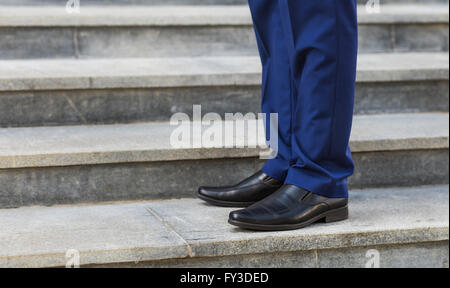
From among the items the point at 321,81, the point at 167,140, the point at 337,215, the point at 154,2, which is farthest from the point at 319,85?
the point at 154,2

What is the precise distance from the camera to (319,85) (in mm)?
1401

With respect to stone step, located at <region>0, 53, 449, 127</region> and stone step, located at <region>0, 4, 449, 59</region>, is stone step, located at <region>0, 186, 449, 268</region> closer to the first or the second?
stone step, located at <region>0, 53, 449, 127</region>

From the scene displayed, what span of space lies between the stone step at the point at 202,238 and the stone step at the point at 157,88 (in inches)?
14.6

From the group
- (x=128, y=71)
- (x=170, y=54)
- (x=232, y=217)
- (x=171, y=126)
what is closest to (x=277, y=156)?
(x=232, y=217)

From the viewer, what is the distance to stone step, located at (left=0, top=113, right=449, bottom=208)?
64.7 inches

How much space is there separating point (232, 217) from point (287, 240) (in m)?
0.12

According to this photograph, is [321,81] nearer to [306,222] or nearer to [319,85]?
[319,85]

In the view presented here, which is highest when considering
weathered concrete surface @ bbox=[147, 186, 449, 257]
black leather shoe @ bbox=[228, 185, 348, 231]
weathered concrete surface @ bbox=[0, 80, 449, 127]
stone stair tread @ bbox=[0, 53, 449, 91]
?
stone stair tread @ bbox=[0, 53, 449, 91]

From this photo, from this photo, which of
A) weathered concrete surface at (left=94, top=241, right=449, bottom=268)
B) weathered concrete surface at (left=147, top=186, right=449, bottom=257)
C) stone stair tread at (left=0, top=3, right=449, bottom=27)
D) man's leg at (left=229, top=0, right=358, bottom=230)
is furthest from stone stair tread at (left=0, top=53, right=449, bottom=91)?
weathered concrete surface at (left=94, top=241, right=449, bottom=268)

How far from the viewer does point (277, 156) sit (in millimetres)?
1620

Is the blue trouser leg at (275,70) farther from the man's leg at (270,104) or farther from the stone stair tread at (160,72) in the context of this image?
the stone stair tread at (160,72)

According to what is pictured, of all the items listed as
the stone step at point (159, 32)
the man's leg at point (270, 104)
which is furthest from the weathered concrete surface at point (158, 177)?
the stone step at point (159, 32)

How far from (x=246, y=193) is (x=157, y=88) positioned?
49 cm

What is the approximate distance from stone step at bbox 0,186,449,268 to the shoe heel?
19mm
